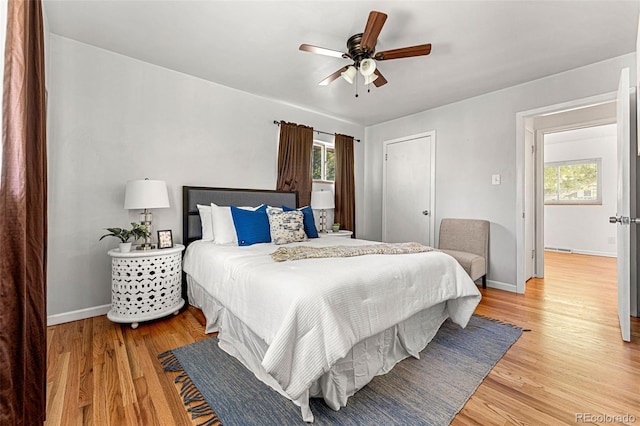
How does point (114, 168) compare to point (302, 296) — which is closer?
point (302, 296)

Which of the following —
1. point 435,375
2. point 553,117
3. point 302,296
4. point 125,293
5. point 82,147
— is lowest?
point 435,375

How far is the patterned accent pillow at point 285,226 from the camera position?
2.91 meters

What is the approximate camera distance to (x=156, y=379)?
168 centimetres

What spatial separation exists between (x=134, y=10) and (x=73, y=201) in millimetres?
1703

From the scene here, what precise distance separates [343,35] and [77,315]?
3.45m

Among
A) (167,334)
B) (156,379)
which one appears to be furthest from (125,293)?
(156,379)

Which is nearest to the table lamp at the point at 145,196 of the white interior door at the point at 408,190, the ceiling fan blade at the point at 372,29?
the ceiling fan blade at the point at 372,29

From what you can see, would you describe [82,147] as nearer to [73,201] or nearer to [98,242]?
[73,201]

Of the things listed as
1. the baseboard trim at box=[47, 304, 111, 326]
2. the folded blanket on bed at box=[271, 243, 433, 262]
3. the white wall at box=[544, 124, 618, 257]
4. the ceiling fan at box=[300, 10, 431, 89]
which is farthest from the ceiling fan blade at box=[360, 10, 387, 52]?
the white wall at box=[544, 124, 618, 257]

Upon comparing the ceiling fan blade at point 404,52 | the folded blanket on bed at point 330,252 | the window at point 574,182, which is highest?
the ceiling fan blade at point 404,52

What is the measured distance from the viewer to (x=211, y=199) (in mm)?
3254

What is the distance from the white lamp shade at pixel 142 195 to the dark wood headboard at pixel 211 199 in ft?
1.76

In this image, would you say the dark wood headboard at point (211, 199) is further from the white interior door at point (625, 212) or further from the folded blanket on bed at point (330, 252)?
the white interior door at point (625, 212)

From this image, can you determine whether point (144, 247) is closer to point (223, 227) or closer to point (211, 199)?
point (223, 227)
